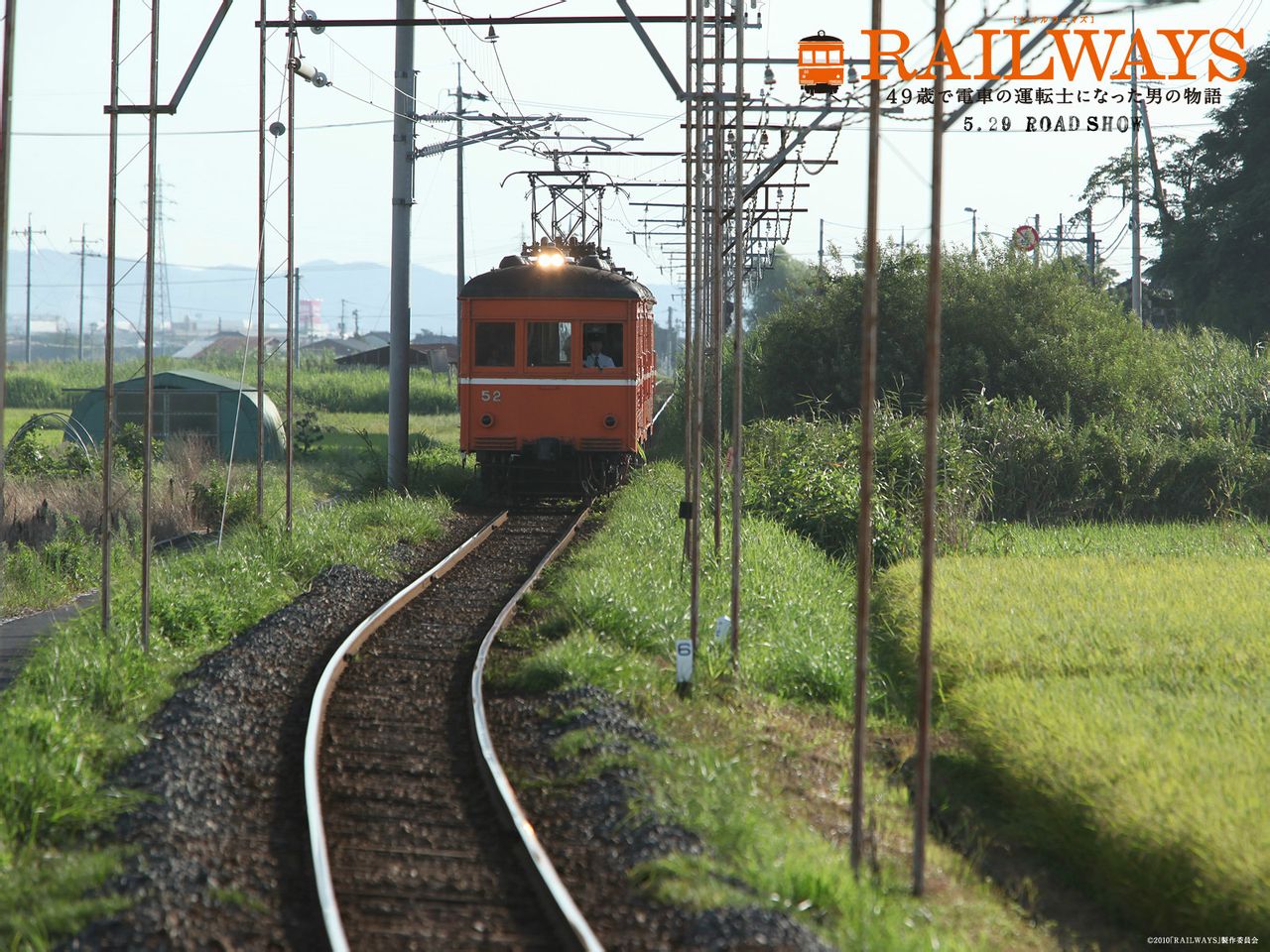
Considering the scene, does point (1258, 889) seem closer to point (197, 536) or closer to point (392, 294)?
point (197, 536)

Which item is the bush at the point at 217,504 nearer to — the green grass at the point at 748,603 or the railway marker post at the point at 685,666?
the green grass at the point at 748,603

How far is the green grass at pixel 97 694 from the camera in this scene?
546cm

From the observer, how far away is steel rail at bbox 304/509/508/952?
16.9ft

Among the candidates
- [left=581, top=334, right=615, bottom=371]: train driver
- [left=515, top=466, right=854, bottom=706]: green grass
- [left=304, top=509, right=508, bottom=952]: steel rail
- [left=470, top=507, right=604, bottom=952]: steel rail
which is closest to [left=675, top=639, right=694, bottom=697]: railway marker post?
[left=515, top=466, right=854, bottom=706]: green grass

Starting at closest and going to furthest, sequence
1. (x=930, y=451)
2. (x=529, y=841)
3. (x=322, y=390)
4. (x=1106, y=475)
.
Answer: (x=930, y=451)
(x=529, y=841)
(x=1106, y=475)
(x=322, y=390)

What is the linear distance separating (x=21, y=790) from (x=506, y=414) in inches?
456

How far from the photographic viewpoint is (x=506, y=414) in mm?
17578

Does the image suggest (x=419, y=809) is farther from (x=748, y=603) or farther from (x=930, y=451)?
(x=748, y=603)

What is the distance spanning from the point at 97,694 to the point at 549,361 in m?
10.1

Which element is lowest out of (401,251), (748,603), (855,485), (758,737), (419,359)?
(758,737)

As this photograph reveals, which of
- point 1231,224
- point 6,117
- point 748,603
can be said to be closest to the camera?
point 6,117

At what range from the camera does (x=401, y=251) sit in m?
18.2

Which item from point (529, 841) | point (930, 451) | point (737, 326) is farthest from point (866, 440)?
point (737, 326)

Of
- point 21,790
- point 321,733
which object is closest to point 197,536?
point 321,733
